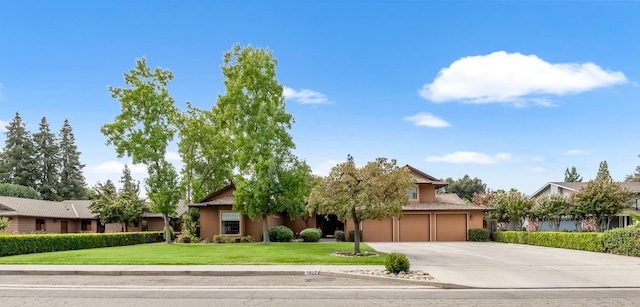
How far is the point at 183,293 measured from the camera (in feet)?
37.3

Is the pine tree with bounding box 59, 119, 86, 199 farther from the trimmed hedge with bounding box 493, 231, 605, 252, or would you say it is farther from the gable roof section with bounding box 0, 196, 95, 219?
the trimmed hedge with bounding box 493, 231, 605, 252

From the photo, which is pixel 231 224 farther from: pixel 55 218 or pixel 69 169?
pixel 69 169

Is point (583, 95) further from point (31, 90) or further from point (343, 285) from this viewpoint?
point (31, 90)

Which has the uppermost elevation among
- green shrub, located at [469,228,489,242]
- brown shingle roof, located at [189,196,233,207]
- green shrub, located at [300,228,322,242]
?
brown shingle roof, located at [189,196,233,207]

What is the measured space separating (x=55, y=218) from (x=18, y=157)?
29089 millimetres

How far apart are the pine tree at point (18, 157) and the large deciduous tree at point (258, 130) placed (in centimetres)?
4661

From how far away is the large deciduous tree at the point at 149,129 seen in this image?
103 feet

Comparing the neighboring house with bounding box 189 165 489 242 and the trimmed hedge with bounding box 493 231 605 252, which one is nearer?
the trimmed hedge with bounding box 493 231 605 252

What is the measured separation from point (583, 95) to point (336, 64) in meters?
13.7

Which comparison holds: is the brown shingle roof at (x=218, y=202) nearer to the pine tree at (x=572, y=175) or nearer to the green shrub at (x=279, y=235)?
the green shrub at (x=279, y=235)

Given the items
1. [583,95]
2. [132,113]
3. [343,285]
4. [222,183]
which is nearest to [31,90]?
[132,113]

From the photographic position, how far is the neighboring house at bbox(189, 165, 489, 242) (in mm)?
34094

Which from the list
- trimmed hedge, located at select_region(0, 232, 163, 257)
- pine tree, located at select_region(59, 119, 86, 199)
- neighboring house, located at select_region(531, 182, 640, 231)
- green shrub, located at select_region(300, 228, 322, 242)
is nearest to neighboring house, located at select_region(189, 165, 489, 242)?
green shrub, located at select_region(300, 228, 322, 242)

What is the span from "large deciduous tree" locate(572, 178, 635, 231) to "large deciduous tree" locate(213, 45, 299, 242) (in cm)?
1869
